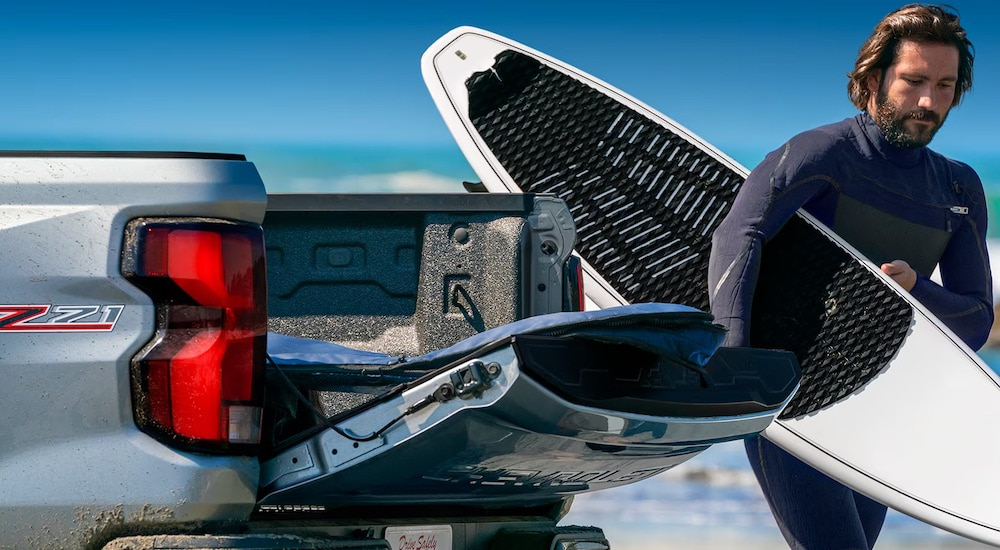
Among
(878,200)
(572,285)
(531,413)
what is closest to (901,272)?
(878,200)

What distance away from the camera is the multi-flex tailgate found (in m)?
2.44

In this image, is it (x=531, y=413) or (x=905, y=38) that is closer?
(x=531, y=413)

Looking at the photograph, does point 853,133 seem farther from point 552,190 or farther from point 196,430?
point 196,430

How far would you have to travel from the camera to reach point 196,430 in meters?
2.42

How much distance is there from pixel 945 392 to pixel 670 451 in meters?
3.60

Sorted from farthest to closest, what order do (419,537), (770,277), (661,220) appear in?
(661,220) < (770,277) < (419,537)

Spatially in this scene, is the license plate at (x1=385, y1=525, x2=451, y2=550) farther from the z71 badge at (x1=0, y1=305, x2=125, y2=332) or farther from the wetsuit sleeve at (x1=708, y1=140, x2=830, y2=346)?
the wetsuit sleeve at (x1=708, y1=140, x2=830, y2=346)

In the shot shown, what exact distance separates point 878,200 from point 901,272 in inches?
17.3

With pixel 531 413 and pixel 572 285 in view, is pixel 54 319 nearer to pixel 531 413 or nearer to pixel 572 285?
pixel 531 413

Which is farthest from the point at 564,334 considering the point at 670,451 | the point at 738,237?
the point at 738,237

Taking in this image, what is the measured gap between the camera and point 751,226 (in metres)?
5.40

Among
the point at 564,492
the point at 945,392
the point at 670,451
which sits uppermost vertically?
the point at 670,451

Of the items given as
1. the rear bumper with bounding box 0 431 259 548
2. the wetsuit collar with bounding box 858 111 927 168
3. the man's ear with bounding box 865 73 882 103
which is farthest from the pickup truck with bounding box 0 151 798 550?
the man's ear with bounding box 865 73 882 103

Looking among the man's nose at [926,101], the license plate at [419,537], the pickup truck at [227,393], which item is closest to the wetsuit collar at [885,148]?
the man's nose at [926,101]
